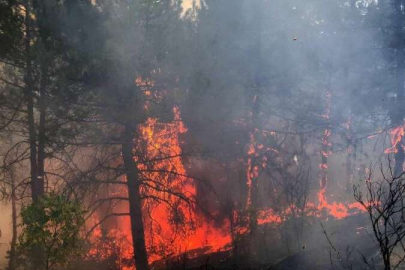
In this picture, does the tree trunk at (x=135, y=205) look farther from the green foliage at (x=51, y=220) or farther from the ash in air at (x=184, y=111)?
the green foliage at (x=51, y=220)

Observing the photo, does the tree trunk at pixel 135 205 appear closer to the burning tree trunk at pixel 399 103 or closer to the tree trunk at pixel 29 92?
the tree trunk at pixel 29 92

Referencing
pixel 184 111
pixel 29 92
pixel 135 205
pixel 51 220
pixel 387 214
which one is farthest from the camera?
pixel 135 205

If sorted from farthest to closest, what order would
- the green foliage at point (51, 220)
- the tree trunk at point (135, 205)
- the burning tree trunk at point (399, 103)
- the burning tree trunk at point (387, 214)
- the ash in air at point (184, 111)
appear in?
the burning tree trunk at point (399, 103) → the tree trunk at point (135, 205) → the ash in air at point (184, 111) → the green foliage at point (51, 220) → the burning tree trunk at point (387, 214)

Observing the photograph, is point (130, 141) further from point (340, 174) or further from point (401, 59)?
point (340, 174)

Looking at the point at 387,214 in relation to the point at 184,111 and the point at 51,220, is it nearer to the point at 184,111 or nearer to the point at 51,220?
the point at 184,111

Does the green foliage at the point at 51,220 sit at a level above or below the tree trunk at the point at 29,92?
below

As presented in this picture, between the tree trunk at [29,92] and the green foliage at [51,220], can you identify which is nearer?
the green foliage at [51,220]

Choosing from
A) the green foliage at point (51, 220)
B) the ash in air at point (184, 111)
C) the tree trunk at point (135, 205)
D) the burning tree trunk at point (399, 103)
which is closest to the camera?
the green foliage at point (51, 220)

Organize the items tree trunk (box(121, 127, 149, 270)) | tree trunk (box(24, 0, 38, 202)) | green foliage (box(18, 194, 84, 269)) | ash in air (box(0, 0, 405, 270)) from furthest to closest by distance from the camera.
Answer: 1. tree trunk (box(121, 127, 149, 270))
2. tree trunk (box(24, 0, 38, 202))
3. ash in air (box(0, 0, 405, 270))
4. green foliage (box(18, 194, 84, 269))

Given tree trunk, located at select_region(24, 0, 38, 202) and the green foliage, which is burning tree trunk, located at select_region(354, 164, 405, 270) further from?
tree trunk, located at select_region(24, 0, 38, 202)

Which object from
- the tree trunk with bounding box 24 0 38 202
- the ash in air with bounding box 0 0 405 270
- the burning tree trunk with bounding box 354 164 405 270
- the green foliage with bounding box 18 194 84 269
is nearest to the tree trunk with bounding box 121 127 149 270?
the ash in air with bounding box 0 0 405 270

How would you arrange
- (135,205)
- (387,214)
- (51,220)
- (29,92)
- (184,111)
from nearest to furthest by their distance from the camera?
1. (51,220)
2. (387,214)
3. (184,111)
4. (29,92)
5. (135,205)

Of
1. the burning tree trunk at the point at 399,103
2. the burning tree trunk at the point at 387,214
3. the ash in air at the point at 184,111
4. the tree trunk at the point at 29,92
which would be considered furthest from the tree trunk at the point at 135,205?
the burning tree trunk at the point at 399,103

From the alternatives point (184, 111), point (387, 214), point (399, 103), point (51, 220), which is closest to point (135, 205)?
point (51, 220)
